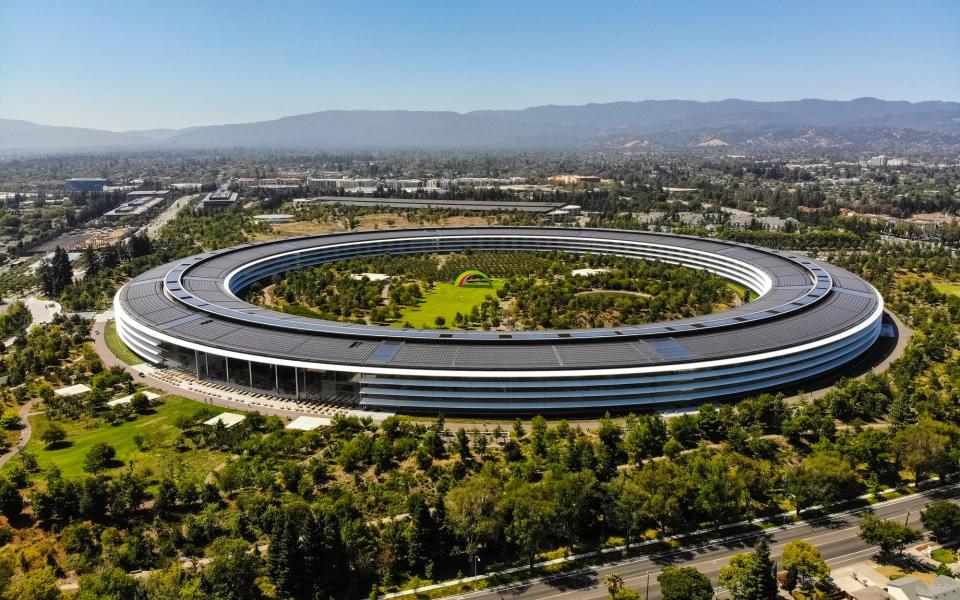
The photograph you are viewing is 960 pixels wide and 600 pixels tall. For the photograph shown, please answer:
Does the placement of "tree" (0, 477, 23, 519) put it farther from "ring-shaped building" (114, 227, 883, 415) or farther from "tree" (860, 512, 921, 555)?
"tree" (860, 512, 921, 555)

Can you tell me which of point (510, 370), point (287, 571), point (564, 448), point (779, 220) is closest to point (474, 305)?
point (510, 370)

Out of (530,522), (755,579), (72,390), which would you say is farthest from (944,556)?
(72,390)

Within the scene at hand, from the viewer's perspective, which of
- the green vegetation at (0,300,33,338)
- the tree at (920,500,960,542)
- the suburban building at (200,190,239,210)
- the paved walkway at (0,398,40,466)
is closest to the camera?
the tree at (920,500,960,542)

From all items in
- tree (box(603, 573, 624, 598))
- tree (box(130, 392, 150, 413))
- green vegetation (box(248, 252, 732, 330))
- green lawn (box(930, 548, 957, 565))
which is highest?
green vegetation (box(248, 252, 732, 330))

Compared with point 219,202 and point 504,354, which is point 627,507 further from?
point 219,202

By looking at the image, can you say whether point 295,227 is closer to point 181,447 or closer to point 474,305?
point 474,305

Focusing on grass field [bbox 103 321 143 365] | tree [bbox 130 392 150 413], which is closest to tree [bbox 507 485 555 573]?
tree [bbox 130 392 150 413]
